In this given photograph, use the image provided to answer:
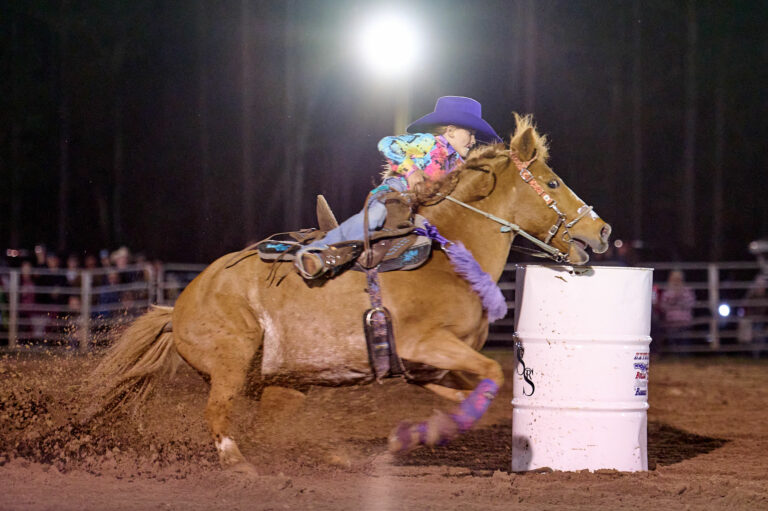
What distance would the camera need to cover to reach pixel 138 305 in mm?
12484

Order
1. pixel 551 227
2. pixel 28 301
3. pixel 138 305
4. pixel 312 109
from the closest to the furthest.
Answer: pixel 551 227 → pixel 138 305 → pixel 28 301 → pixel 312 109

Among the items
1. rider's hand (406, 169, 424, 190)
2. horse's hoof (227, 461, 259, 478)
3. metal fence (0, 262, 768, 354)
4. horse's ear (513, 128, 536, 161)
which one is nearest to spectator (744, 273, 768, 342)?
metal fence (0, 262, 768, 354)

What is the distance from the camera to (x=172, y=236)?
20.2m

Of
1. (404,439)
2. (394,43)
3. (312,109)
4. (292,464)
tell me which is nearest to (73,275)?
(394,43)

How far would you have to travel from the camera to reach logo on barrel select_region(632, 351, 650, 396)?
5309mm

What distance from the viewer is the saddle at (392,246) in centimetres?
522

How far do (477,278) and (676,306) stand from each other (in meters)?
10.8

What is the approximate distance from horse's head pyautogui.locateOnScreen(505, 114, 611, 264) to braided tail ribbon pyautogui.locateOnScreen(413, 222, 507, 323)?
1.37ft

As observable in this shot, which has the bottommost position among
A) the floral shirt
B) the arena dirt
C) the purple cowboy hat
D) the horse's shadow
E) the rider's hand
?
the horse's shadow

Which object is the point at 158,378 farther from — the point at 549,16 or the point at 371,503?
the point at 549,16

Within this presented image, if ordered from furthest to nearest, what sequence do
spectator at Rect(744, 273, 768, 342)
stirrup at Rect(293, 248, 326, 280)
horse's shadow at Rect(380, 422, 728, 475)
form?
spectator at Rect(744, 273, 768, 342), horse's shadow at Rect(380, 422, 728, 475), stirrup at Rect(293, 248, 326, 280)

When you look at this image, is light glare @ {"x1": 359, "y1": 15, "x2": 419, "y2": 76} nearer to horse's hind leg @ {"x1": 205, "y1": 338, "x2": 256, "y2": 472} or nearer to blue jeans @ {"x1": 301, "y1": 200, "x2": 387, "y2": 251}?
blue jeans @ {"x1": 301, "y1": 200, "x2": 387, "y2": 251}

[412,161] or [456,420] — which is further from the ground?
[412,161]

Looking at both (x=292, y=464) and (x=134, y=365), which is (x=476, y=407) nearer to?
(x=292, y=464)
